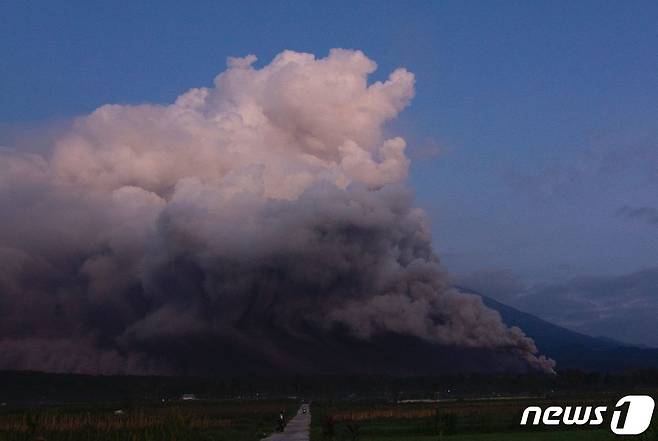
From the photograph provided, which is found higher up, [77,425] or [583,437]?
[77,425]

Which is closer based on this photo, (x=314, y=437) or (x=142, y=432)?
(x=142, y=432)

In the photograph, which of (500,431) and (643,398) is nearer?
(643,398)

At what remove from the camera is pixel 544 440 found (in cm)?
6669

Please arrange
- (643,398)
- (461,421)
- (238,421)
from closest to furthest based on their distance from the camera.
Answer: (643,398) → (461,421) → (238,421)

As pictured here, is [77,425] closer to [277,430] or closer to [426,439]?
[277,430]

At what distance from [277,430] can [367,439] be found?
14.8 meters

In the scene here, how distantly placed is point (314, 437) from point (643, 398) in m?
36.0

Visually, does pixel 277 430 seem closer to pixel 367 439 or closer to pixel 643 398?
pixel 367 439

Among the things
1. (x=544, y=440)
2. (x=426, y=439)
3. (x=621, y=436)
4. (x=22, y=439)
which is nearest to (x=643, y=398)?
(x=621, y=436)

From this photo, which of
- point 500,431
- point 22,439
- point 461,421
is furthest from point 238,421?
point 22,439

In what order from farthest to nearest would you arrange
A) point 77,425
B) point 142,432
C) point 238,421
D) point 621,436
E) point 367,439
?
point 238,421
point 77,425
point 367,439
point 142,432
point 621,436

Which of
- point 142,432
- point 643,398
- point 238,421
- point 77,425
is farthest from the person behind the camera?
point 238,421

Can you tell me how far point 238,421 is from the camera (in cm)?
11469

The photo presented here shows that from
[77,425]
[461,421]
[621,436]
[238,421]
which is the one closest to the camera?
[621,436]
